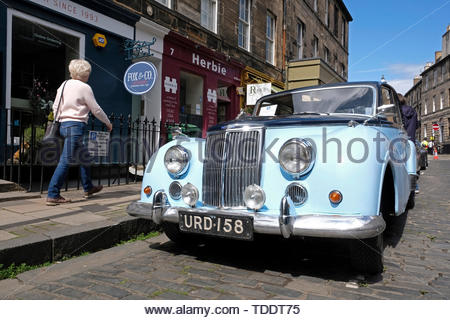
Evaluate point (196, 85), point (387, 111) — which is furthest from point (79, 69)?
point (196, 85)

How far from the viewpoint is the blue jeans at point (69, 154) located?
14.4 feet

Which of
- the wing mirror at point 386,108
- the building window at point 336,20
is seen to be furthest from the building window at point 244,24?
the building window at point 336,20

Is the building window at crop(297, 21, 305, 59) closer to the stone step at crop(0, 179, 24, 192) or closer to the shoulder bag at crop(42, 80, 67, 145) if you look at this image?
the shoulder bag at crop(42, 80, 67, 145)

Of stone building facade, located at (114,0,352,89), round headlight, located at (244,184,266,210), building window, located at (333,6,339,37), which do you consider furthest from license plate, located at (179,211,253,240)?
building window, located at (333,6,339,37)

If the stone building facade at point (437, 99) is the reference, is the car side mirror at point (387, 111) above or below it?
below

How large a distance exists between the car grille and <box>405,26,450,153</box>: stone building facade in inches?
1839

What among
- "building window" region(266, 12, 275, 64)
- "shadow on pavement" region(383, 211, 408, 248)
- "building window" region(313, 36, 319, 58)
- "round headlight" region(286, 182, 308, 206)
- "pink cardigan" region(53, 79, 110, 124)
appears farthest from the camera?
"building window" region(313, 36, 319, 58)

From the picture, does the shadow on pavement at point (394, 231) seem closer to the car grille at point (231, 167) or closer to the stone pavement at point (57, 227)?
the car grille at point (231, 167)

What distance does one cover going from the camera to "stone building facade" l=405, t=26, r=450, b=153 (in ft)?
153

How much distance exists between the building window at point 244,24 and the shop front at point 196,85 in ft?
4.23

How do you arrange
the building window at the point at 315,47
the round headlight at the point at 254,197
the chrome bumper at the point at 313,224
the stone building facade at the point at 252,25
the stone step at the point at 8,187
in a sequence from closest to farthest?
the chrome bumper at the point at 313,224 → the round headlight at the point at 254,197 → the stone step at the point at 8,187 → the stone building facade at the point at 252,25 → the building window at the point at 315,47

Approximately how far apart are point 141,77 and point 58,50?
260 centimetres

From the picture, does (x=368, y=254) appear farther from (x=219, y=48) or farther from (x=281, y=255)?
(x=219, y=48)
